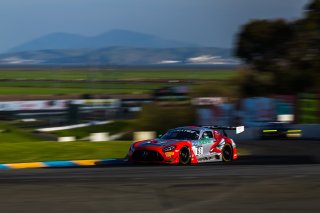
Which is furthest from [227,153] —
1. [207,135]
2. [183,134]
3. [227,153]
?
[183,134]

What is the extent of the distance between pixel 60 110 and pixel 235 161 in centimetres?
2591

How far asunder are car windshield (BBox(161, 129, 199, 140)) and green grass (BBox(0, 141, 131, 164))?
2.97 m

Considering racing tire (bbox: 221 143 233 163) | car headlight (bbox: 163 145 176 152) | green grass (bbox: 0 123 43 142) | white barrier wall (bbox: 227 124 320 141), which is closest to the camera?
car headlight (bbox: 163 145 176 152)

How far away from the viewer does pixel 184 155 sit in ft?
61.0

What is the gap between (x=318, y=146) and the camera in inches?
1045

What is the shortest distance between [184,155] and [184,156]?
3 centimetres

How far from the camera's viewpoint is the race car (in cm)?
1828

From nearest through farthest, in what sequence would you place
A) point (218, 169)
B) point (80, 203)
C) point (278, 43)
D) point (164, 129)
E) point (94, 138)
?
point (80, 203) → point (218, 169) → point (94, 138) → point (164, 129) → point (278, 43)

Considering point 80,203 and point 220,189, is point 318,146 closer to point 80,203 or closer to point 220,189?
point 220,189

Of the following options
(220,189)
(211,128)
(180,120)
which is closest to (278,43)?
(180,120)

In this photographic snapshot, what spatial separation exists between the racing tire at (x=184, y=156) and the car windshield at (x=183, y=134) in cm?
62

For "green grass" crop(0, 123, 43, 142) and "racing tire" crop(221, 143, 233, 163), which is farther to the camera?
"green grass" crop(0, 123, 43, 142)

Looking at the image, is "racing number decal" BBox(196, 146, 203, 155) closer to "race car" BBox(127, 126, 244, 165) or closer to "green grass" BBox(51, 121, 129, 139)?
"race car" BBox(127, 126, 244, 165)

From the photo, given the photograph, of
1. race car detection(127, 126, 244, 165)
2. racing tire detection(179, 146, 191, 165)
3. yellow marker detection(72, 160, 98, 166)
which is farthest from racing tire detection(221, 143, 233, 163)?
yellow marker detection(72, 160, 98, 166)
